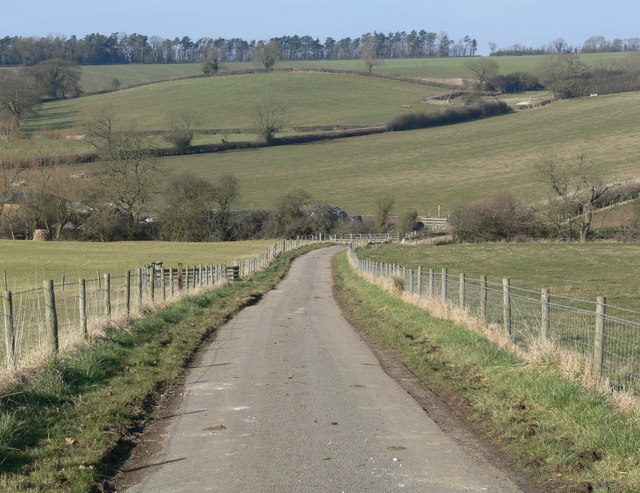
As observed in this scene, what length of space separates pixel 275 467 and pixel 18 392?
3.87 meters

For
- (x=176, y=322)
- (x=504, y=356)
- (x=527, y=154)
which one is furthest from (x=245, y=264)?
(x=527, y=154)

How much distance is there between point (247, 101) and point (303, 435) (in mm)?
134283

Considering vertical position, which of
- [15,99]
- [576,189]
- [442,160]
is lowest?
[576,189]

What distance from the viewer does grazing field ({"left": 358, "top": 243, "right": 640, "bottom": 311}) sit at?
33188 mm

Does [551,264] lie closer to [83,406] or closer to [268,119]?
[83,406]

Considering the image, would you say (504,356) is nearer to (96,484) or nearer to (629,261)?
(96,484)

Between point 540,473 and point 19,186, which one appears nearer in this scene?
point 540,473

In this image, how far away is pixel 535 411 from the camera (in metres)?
9.62

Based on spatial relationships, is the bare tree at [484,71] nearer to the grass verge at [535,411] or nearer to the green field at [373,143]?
the green field at [373,143]

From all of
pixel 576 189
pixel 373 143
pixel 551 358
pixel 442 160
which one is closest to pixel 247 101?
pixel 373 143

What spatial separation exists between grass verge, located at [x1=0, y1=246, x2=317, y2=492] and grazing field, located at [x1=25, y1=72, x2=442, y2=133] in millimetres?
108321

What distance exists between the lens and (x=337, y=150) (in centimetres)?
12088

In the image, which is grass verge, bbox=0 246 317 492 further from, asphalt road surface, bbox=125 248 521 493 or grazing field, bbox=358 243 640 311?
grazing field, bbox=358 243 640 311

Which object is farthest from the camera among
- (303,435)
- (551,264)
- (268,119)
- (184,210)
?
(268,119)
